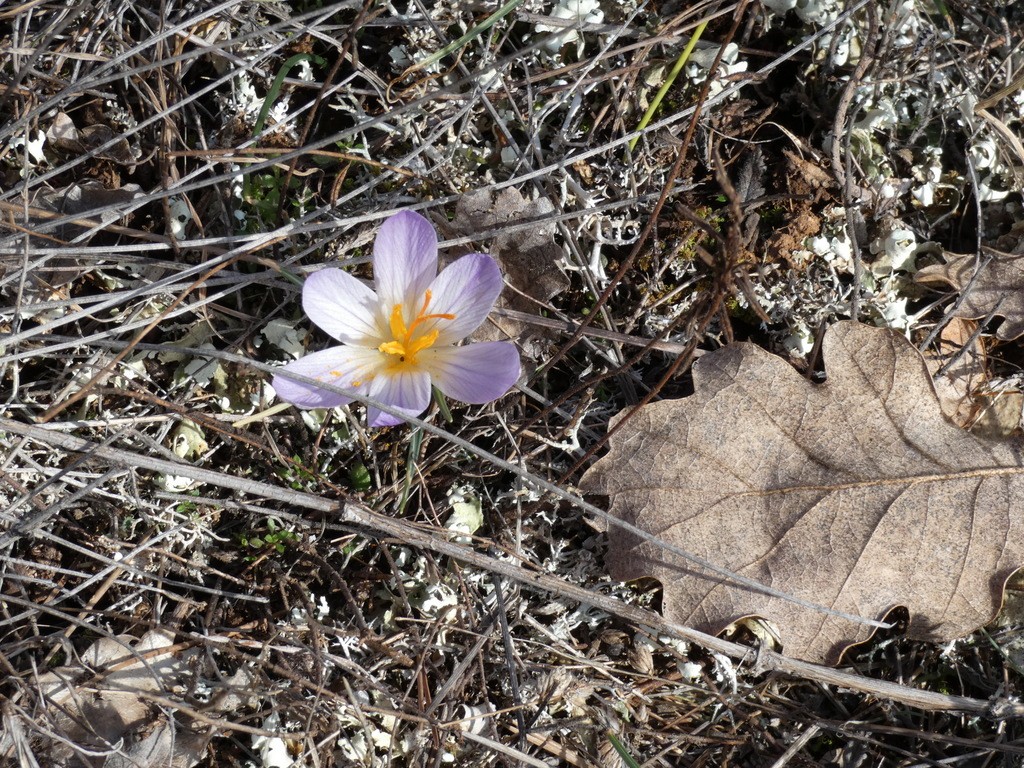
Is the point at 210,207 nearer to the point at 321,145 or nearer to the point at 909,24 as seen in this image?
the point at 321,145

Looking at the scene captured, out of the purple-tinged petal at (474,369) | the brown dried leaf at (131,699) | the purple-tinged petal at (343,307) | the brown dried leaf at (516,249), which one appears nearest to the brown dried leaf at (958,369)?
the brown dried leaf at (516,249)

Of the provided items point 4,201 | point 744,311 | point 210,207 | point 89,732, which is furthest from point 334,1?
point 89,732

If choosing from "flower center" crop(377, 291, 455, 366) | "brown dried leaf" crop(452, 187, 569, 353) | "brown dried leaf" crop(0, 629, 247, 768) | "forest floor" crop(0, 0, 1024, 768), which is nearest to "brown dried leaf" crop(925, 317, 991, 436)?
"forest floor" crop(0, 0, 1024, 768)

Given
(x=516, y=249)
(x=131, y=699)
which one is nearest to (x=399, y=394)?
(x=516, y=249)

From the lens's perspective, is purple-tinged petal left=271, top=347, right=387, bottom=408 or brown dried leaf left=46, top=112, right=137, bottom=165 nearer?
purple-tinged petal left=271, top=347, right=387, bottom=408

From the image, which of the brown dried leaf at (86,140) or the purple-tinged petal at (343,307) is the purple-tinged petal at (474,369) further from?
the brown dried leaf at (86,140)

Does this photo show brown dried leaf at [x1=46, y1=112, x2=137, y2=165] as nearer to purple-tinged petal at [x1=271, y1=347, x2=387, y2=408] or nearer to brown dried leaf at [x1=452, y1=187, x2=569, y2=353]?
purple-tinged petal at [x1=271, y1=347, x2=387, y2=408]
